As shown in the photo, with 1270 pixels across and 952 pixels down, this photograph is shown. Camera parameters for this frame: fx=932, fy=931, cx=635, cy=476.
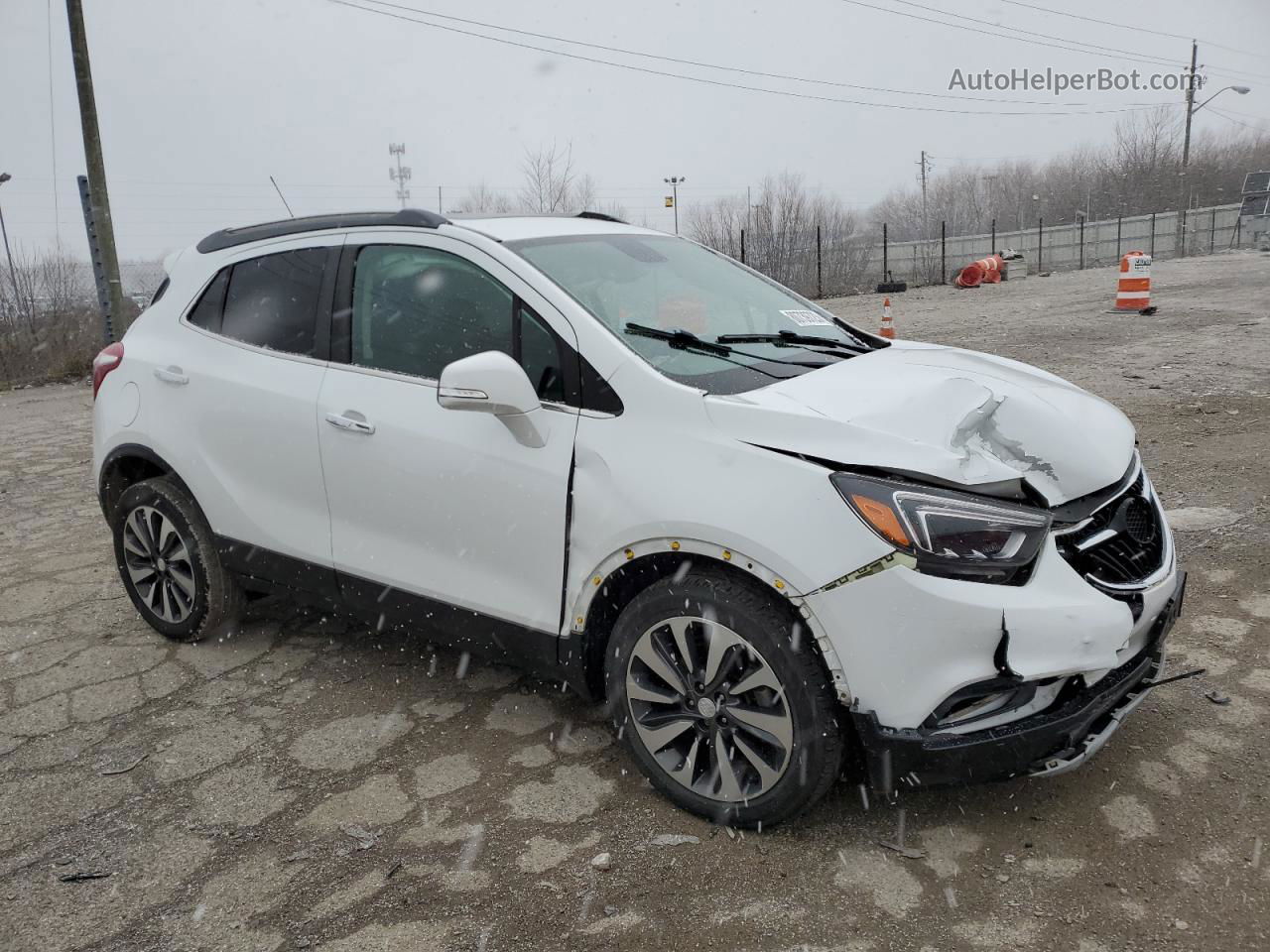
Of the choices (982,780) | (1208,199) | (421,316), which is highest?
(1208,199)

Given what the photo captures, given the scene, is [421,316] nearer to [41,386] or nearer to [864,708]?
[864,708]

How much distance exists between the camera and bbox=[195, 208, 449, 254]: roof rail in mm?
3234

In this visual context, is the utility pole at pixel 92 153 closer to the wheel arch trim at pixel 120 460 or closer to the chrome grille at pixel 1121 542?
the wheel arch trim at pixel 120 460

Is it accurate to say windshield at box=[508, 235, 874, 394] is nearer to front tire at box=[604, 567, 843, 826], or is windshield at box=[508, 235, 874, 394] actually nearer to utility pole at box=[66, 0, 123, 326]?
front tire at box=[604, 567, 843, 826]

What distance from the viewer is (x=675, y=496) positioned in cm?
249

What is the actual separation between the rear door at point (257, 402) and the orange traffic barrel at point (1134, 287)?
13693mm

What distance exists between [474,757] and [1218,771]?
2291 mm

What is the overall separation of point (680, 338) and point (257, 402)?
1661 millimetres

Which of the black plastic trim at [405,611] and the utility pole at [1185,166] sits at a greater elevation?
the utility pole at [1185,166]

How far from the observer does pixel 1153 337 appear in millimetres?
11297

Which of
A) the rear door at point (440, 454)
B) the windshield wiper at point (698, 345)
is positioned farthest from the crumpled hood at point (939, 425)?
the rear door at point (440, 454)

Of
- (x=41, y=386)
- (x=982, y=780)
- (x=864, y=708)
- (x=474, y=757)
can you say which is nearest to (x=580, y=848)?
(x=474, y=757)

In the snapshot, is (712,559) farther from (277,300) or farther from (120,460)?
(120,460)

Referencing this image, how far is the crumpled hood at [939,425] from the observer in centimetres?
235
